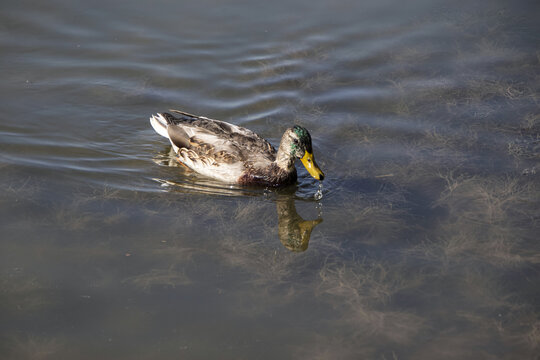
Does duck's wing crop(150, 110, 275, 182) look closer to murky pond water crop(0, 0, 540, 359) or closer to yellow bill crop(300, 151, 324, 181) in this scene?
murky pond water crop(0, 0, 540, 359)

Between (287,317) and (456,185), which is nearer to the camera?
(287,317)

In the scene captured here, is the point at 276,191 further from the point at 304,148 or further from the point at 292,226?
the point at 292,226

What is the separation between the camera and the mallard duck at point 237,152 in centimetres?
710

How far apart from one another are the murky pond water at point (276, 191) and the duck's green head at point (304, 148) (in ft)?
0.93

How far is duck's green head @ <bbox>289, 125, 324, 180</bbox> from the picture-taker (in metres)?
7.02

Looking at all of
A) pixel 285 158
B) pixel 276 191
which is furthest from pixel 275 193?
pixel 285 158

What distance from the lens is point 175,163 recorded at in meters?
7.78

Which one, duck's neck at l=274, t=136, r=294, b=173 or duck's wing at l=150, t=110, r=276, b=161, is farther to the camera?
duck's wing at l=150, t=110, r=276, b=161

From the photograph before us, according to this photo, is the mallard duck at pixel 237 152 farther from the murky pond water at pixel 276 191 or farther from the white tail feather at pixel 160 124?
the murky pond water at pixel 276 191

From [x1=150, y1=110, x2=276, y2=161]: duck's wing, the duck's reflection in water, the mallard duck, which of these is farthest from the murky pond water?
[x1=150, y1=110, x2=276, y2=161]: duck's wing

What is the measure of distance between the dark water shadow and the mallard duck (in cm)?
9

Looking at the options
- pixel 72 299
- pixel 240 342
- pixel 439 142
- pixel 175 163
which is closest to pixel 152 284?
pixel 72 299

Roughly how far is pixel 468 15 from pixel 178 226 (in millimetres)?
7108

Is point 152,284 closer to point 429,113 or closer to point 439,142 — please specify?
point 439,142
